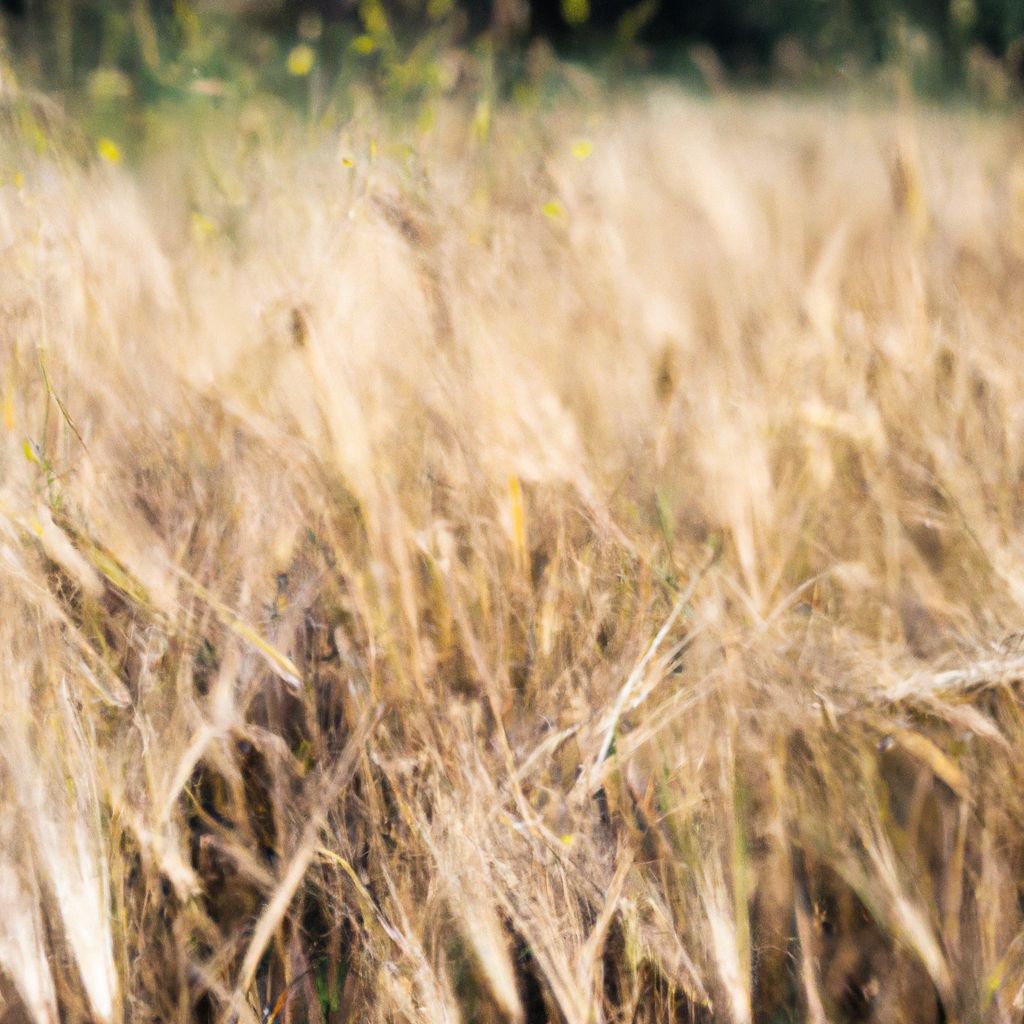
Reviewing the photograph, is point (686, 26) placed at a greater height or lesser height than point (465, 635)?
greater

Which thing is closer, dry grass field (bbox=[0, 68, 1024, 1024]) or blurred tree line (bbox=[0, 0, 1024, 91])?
dry grass field (bbox=[0, 68, 1024, 1024])

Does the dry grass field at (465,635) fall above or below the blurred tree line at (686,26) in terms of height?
below

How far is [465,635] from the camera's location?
2.11 feet

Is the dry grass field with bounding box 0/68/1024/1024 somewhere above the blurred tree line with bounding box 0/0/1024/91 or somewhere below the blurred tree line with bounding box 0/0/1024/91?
below

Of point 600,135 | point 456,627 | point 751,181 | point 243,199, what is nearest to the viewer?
point 456,627

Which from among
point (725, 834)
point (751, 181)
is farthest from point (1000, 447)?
point (751, 181)

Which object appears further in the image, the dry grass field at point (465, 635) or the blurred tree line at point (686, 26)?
the blurred tree line at point (686, 26)

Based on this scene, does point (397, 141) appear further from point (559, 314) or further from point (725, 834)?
point (725, 834)

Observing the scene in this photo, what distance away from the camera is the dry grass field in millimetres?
556

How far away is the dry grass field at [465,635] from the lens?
1.82 feet

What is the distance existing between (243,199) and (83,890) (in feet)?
2.25

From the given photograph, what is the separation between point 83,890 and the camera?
539mm

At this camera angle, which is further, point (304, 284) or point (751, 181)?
point (751, 181)

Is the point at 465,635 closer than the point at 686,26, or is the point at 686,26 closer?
the point at 465,635
